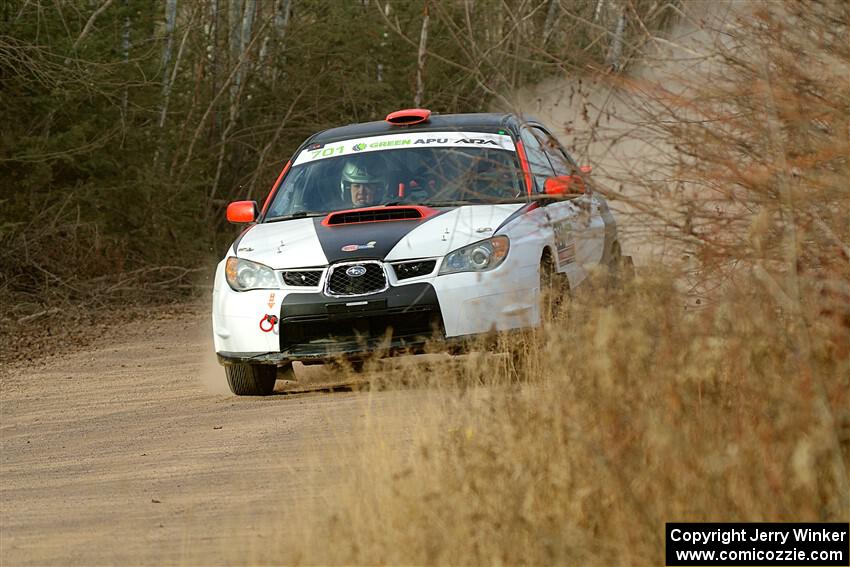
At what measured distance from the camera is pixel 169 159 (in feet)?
72.8

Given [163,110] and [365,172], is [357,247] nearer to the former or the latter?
[365,172]

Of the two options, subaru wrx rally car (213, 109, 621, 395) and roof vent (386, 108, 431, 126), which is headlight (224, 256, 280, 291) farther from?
roof vent (386, 108, 431, 126)

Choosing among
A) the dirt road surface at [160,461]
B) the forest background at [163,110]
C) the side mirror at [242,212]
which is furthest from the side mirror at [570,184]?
the forest background at [163,110]

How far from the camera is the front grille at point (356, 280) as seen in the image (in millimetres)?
9836

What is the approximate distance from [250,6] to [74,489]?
57.6 feet

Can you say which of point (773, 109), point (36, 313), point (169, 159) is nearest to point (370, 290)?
point (773, 109)

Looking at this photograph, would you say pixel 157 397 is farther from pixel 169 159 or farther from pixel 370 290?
pixel 169 159

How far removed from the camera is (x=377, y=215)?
1039 centimetres

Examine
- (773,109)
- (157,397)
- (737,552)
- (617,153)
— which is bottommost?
(157,397)

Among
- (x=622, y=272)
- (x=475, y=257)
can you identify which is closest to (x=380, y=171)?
(x=475, y=257)

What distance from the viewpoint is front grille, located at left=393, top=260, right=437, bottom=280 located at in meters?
9.83

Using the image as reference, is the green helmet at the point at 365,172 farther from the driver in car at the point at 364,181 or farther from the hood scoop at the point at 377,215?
the hood scoop at the point at 377,215

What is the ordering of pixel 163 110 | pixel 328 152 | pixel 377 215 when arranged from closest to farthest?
pixel 377 215 < pixel 328 152 < pixel 163 110

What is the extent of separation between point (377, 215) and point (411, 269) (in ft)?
2.24
